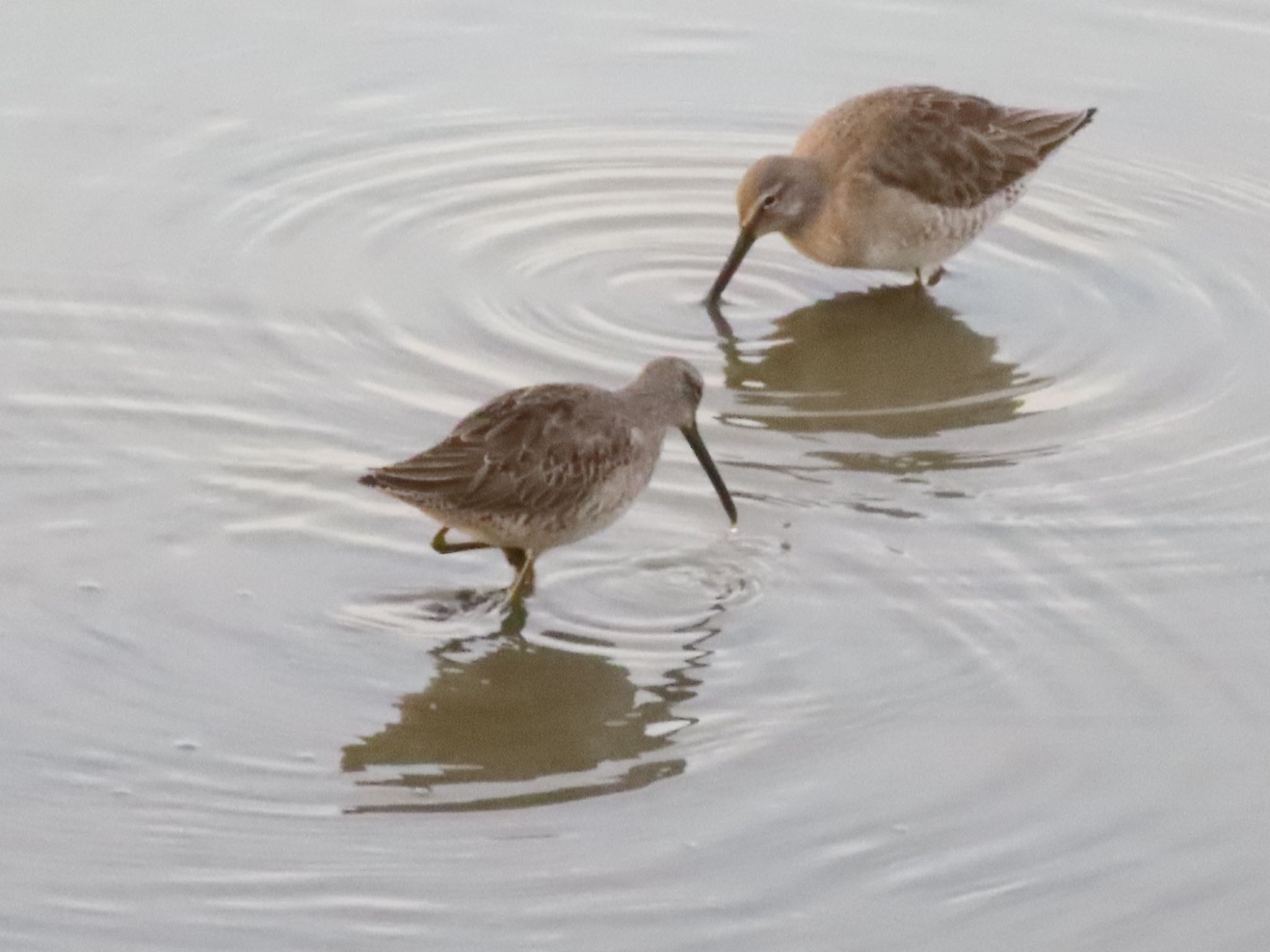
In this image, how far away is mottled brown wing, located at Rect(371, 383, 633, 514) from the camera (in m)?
5.14

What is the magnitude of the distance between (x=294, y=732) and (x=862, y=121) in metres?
3.75

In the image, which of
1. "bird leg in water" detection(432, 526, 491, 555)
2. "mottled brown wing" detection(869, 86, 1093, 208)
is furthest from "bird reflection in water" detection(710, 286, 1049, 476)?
"bird leg in water" detection(432, 526, 491, 555)

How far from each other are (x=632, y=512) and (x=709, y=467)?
223mm

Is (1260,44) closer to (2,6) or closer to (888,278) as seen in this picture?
(888,278)

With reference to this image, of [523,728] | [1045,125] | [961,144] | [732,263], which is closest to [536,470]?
[523,728]

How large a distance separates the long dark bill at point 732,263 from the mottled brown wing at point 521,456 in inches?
62.2

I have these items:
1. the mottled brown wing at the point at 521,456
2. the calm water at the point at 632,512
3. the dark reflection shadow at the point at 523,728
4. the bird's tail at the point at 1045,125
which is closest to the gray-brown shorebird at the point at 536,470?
the mottled brown wing at the point at 521,456

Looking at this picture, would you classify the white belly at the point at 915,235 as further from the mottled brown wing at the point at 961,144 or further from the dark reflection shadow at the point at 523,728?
the dark reflection shadow at the point at 523,728

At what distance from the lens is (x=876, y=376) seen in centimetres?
664

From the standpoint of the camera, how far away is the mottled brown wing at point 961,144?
24.5ft

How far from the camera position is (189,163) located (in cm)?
750

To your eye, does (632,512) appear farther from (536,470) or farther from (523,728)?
(523,728)

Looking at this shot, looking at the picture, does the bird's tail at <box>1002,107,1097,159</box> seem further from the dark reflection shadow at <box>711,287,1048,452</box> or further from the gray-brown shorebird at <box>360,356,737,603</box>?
the gray-brown shorebird at <box>360,356,737,603</box>

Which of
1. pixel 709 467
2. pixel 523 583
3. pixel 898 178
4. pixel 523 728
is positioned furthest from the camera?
pixel 898 178
